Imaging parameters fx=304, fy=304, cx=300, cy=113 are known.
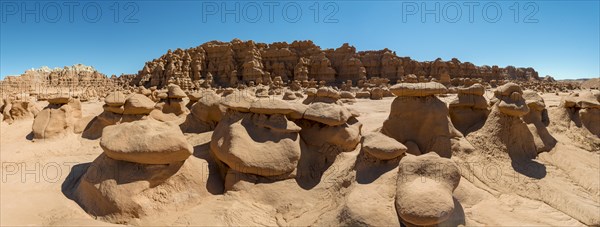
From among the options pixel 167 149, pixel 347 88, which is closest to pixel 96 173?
pixel 167 149

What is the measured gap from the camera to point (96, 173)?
14.0ft

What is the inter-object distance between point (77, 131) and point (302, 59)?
2975 centimetres

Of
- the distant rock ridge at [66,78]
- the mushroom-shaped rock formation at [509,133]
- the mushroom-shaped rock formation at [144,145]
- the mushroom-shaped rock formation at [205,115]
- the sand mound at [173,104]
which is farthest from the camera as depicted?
the distant rock ridge at [66,78]

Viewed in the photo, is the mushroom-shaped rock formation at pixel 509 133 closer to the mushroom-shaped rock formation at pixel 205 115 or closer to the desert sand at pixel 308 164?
the desert sand at pixel 308 164

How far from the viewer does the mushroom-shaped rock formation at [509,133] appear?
19.1ft

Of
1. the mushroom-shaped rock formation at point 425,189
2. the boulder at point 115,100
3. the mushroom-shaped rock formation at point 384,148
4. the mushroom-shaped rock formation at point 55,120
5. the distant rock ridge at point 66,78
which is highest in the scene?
the distant rock ridge at point 66,78

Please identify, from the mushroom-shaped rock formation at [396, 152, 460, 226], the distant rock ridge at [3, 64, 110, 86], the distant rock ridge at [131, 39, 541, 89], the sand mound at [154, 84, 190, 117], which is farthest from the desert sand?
the distant rock ridge at [3, 64, 110, 86]

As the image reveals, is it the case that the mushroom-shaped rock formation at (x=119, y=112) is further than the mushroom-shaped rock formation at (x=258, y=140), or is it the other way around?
the mushroom-shaped rock formation at (x=119, y=112)

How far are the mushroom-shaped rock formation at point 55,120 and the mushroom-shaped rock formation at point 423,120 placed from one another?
25.9 ft

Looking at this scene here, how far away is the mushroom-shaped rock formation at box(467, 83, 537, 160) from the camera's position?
5.82 m

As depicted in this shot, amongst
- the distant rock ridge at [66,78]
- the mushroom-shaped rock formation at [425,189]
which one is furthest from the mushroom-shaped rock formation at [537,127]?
the distant rock ridge at [66,78]

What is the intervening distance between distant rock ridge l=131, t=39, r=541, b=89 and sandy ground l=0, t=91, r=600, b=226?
99.0 feet

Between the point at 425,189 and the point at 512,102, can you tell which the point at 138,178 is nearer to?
the point at 425,189

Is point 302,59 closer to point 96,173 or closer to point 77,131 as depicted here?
point 77,131
